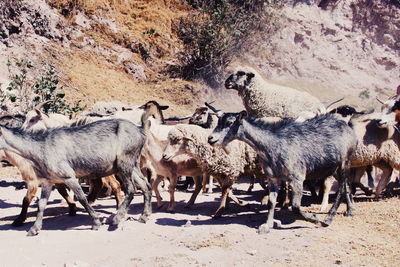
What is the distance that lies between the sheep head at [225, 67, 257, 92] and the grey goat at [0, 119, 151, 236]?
4518 mm

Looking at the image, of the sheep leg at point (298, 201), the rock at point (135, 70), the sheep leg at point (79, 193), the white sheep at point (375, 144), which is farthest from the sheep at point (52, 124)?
the rock at point (135, 70)

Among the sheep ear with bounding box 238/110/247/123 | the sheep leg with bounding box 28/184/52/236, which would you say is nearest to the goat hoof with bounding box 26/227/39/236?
the sheep leg with bounding box 28/184/52/236

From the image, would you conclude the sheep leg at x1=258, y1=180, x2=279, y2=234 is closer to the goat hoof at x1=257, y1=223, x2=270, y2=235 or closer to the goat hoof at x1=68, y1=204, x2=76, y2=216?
the goat hoof at x1=257, y1=223, x2=270, y2=235

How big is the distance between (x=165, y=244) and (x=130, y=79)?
16601 millimetres

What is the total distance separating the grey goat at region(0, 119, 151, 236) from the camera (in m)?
6.85

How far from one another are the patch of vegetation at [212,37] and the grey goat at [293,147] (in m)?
16.6

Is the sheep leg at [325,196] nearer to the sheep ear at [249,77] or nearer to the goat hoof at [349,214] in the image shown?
the goat hoof at [349,214]

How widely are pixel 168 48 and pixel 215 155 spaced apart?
683 inches

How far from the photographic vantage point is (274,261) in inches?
216

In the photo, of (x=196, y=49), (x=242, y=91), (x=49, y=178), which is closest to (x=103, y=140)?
(x=49, y=178)

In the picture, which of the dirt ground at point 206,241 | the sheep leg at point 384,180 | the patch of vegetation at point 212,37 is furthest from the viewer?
the patch of vegetation at point 212,37

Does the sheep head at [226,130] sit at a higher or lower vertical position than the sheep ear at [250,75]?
lower

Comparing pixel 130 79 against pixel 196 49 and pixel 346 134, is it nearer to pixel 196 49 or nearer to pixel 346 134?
pixel 196 49

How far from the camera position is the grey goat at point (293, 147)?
6828 millimetres
